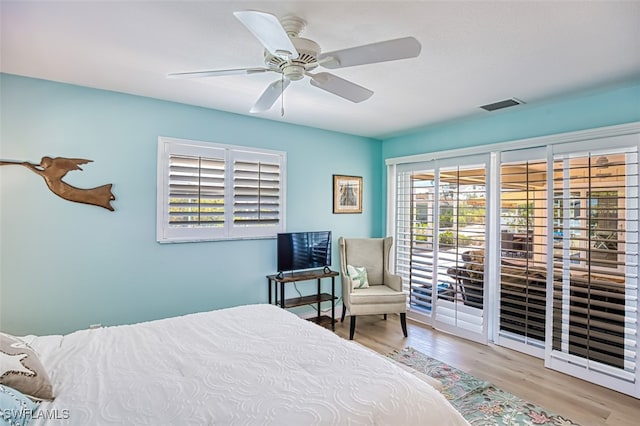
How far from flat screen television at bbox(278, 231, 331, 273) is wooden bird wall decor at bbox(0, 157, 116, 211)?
69.9 inches

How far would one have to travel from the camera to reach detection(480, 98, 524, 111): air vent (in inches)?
125

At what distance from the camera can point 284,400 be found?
1358 millimetres

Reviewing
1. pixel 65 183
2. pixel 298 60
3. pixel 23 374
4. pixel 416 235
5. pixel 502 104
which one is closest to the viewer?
pixel 23 374

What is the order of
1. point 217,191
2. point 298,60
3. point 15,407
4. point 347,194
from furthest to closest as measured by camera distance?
point 347,194, point 217,191, point 298,60, point 15,407

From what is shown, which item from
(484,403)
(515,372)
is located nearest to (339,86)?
(484,403)

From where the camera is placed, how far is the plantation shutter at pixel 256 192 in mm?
3721

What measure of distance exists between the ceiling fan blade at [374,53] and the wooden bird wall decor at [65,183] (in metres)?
2.39

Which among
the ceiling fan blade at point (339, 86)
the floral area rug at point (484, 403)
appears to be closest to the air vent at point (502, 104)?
the ceiling fan blade at point (339, 86)

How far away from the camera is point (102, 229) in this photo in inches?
117

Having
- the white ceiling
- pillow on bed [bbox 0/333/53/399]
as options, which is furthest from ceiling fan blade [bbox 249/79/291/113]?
pillow on bed [bbox 0/333/53/399]

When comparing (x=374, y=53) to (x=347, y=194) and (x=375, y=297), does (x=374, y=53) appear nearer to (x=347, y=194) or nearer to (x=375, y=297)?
(x=375, y=297)

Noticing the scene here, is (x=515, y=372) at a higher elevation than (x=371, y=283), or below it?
below

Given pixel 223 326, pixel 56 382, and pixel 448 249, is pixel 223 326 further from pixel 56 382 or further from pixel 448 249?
pixel 448 249

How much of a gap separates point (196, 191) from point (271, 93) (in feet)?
5.48
